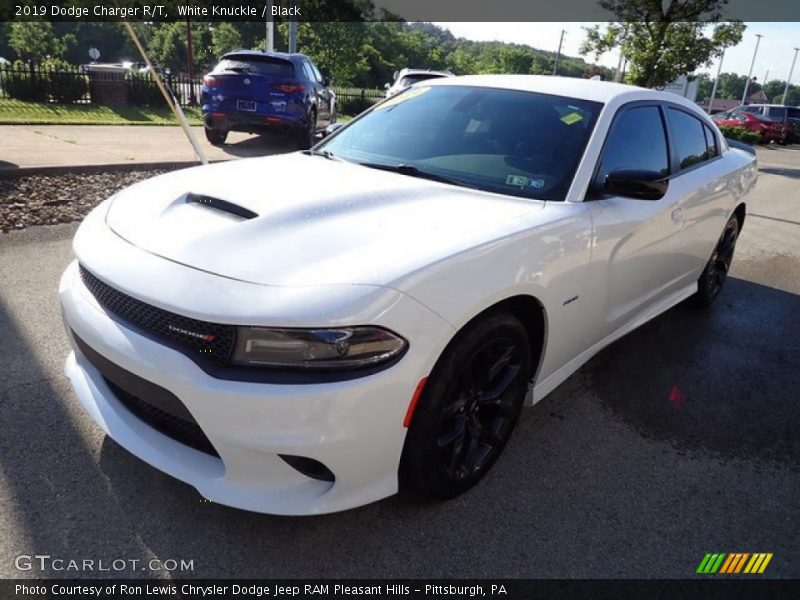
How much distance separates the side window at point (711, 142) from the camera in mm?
4534

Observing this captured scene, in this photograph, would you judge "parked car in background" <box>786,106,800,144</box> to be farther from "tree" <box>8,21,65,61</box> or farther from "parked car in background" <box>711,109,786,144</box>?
"tree" <box>8,21,65,61</box>

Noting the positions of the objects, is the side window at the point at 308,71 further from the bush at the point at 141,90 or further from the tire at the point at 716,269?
the tire at the point at 716,269

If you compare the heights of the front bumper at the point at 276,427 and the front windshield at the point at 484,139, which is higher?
the front windshield at the point at 484,139

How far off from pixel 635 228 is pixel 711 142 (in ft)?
6.51

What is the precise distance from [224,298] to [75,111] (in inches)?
586

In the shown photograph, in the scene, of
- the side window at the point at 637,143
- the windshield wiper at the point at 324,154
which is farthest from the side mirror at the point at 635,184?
the windshield wiper at the point at 324,154

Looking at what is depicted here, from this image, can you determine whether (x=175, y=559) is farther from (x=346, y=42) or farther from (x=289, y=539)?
(x=346, y=42)

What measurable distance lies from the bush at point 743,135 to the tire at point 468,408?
2844 cm

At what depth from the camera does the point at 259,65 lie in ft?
34.3

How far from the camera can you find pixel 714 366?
408cm

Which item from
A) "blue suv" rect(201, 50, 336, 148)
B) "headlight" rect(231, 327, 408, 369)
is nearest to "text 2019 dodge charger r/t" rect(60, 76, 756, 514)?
"headlight" rect(231, 327, 408, 369)

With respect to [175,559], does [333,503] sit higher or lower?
higher

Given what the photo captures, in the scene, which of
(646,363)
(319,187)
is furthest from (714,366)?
(319,187)

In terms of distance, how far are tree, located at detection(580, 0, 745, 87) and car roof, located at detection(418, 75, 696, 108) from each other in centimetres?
1371
